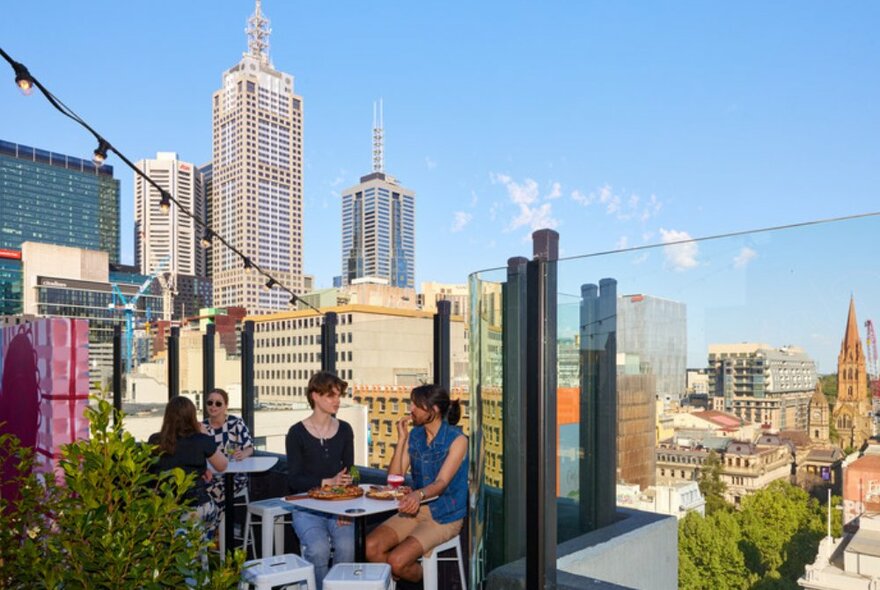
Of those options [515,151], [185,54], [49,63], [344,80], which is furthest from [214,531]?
[515,151]

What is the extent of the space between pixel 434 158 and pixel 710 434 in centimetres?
17937

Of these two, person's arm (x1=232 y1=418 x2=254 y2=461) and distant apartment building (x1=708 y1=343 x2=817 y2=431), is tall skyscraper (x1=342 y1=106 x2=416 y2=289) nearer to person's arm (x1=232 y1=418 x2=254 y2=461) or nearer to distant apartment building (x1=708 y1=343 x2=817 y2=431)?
person's arm (x1=232 y1=418 x2=254 y2=461)

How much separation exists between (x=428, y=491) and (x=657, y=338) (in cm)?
167

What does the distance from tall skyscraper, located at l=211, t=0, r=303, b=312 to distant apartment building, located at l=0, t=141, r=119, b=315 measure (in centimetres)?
2333

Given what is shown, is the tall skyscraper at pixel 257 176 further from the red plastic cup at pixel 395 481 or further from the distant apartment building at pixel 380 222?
the red plastic cup at pixel 395 481

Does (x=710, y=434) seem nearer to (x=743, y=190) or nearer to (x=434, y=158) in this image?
(x=743, y=190)

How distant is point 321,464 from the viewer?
3.95 meters

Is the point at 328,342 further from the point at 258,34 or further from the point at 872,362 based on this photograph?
the point at 258,34

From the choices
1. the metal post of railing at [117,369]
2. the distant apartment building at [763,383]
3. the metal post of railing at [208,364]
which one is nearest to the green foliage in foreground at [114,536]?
the distant apartment building at [763,383]

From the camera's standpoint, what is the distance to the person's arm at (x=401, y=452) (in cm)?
409

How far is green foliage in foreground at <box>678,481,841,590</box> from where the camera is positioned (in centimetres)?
191

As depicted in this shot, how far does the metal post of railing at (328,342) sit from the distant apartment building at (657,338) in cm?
421

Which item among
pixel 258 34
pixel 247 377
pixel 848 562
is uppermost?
pixel 258 34

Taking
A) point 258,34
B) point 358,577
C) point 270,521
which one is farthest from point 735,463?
point 258,34
